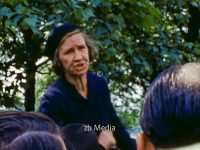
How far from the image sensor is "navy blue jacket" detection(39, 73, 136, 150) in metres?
3.26

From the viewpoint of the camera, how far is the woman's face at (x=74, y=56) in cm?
339

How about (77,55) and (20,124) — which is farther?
(77,55)

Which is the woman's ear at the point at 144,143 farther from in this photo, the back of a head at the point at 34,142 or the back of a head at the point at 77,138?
the back of a head at the point at 34,142

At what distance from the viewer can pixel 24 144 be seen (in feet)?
4.53

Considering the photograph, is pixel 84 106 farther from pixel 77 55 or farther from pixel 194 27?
pixel 194 27

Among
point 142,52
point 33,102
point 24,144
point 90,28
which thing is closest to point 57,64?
point 90,28

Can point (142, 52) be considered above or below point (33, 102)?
above

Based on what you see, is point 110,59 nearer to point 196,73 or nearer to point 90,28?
point 90,28

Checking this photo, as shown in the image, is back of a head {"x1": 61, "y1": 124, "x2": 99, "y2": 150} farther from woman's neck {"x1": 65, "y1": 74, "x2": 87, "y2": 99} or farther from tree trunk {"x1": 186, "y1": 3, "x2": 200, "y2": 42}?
tree trunk {"x1": 186, "y1": 3, "x2": 200, "y2": 42}

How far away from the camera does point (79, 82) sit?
11.1ft

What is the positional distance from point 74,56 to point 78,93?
9.0 inches

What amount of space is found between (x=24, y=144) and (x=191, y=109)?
49 cm

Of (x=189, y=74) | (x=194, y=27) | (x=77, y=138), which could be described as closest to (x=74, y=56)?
(x=77, y=138)

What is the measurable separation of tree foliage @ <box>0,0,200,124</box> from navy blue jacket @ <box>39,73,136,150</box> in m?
0.78
